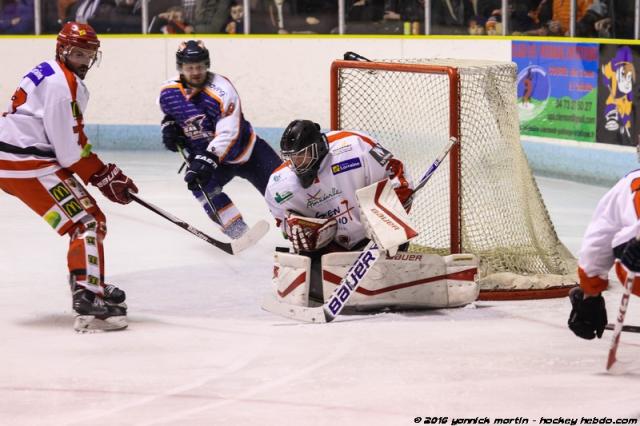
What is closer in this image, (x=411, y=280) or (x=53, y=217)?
(x=53, y=217)

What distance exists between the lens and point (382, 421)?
3357 mm

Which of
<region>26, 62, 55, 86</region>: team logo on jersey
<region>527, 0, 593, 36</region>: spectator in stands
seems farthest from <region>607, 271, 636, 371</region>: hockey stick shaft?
<region>527, 0, 593, 36</region>: spectator in stands

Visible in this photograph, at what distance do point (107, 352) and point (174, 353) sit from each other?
0.70 feet

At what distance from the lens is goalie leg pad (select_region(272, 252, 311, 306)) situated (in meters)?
4.67

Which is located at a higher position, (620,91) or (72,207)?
(620,91)

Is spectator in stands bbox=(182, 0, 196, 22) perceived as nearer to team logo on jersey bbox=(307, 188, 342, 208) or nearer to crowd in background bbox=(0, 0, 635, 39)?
crowd in background bbox=(0, 0, 635, 39)

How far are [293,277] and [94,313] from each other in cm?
71

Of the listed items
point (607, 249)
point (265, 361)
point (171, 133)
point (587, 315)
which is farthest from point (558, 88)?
point (607, 249)

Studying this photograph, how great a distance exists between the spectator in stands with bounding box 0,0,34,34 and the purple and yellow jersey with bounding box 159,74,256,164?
14.0ft

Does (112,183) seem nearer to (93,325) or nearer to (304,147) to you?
(93,325)

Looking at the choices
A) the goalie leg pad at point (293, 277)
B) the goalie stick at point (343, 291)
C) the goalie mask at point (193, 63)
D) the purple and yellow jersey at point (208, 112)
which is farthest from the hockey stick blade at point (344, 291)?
the goalie mask at point (193, 63)

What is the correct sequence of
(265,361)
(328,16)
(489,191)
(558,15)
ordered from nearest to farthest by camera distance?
(265,361)
(489,191)
(558,15)
(328,16)

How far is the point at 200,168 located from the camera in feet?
18.5

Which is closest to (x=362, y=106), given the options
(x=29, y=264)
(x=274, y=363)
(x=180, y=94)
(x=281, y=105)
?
(x=180, y=94)
